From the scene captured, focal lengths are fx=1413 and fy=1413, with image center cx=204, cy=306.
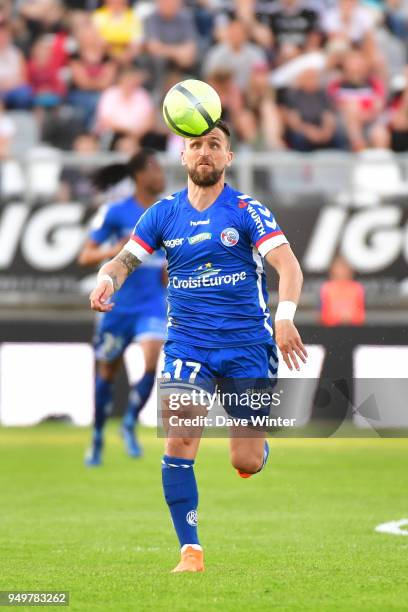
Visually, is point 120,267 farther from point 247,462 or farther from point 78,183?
point 78,183

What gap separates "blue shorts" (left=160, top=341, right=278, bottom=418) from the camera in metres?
7.66

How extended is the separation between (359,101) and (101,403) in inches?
301

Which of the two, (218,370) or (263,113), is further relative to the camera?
(263,113)

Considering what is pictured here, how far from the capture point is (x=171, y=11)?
20000 mm

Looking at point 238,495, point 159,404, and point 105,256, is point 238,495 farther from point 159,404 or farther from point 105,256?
point 159,404

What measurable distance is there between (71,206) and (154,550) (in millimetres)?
9629

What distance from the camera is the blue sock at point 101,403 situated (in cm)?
1362

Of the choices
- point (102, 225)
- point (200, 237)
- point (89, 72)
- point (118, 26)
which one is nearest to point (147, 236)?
point (200, 237)

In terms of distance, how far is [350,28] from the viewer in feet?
68.4

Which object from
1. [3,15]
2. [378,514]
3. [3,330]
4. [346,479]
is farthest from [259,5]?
[378,514]

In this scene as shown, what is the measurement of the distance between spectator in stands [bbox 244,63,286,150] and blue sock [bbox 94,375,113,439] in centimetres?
581

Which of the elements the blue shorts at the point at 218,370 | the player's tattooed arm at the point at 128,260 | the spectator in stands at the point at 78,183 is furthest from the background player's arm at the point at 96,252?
the blue shorts at the point at 218,370

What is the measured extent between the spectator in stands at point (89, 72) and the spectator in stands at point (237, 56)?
54.7 inches

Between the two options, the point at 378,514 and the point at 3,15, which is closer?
the point at 378,514
